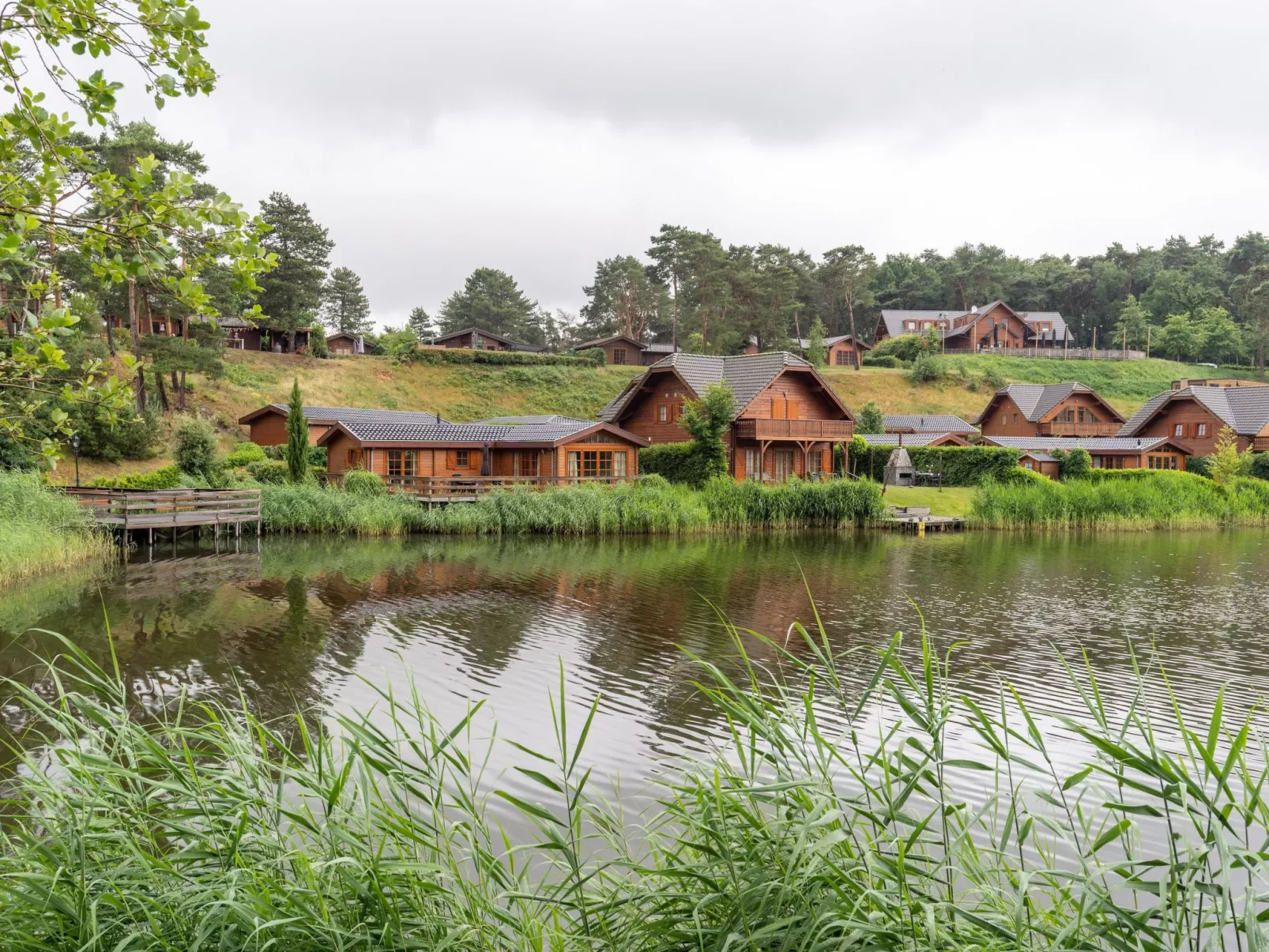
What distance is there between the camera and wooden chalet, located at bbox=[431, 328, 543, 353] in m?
73.8

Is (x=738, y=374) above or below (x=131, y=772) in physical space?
above

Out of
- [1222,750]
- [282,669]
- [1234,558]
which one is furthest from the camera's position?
[1234,558]

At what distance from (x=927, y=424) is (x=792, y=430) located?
21.3 meters

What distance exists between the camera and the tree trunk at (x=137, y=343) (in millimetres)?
41562

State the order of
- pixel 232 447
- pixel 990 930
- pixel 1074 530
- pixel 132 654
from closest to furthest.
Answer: pixel 990 930
pixel 132 654
pixel 1074 530
pixel 232 447

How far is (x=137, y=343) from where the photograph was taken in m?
43.5

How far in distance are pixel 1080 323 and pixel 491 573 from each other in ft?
311

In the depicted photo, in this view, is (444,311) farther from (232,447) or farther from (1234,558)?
(1234,558)

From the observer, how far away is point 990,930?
3.66 metres

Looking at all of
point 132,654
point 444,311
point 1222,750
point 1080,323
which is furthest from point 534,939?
point 1080,323

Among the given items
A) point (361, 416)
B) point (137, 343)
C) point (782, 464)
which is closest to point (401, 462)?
point (361, 416)

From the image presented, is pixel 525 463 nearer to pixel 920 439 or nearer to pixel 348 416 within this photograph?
pixel 348 416

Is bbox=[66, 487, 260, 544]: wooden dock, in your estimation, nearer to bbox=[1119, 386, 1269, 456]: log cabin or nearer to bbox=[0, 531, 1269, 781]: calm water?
bbox=[0, 531, 1269, 781]: calm water

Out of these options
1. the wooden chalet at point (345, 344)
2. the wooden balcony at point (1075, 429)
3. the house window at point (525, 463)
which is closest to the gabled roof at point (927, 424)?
the wooden balcony at point (1075, 429)
